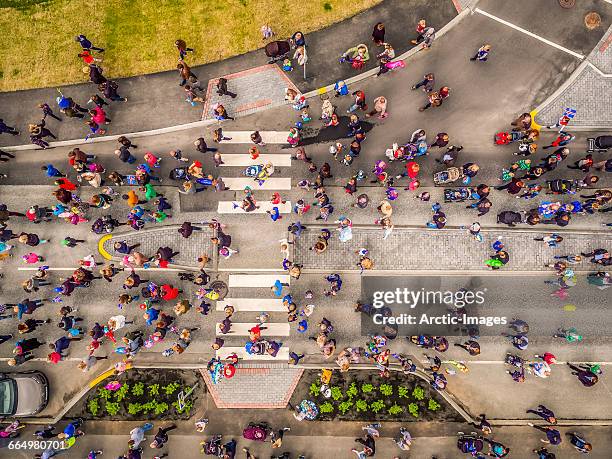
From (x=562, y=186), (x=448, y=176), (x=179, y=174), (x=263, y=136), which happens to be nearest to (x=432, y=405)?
(x=448, y=176)

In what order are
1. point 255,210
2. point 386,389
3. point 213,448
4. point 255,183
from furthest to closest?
point 255,183, point 255,210, point 386,389, point 213,448

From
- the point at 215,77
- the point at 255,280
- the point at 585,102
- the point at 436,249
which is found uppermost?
the point at 215,77

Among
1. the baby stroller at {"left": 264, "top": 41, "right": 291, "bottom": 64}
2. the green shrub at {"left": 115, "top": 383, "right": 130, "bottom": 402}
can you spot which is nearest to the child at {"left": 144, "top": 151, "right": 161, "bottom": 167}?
the baby stroller at {"left": 264, "top": 41, "right": 291, "bottom": 64}

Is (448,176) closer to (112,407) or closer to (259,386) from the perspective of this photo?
(259,386)

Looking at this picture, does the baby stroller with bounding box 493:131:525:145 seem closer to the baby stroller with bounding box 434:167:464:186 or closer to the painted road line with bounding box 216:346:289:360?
the baby stroller with bounding box 434:167:464:186

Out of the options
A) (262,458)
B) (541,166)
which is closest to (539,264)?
(541,166)

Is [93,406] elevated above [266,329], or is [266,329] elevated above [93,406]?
[266,329]

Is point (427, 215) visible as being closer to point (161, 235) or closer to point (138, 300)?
point (161, 235)
